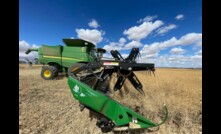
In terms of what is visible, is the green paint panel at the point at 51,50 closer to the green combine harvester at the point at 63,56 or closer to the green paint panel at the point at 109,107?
the green combine harvester at the point at 63,56

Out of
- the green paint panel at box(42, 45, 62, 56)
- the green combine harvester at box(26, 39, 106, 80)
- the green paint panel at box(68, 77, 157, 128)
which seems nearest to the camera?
the green paint panel at box(68, 77, 157, 128)

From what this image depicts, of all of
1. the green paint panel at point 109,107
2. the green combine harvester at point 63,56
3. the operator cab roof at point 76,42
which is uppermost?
the operator cab roof at point 76,42

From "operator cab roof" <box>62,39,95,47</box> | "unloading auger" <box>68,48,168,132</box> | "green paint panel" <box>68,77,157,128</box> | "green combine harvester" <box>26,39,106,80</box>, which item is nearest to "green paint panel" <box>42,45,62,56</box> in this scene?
"green combine harvester" <box>26,39,106,80</box>

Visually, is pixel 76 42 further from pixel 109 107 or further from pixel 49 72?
pixel 109 107

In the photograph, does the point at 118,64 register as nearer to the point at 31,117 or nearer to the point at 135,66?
the point at 135,66

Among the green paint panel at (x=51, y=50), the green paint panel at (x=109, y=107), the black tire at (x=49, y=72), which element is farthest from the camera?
the green paint panel at (x=51, y=50)

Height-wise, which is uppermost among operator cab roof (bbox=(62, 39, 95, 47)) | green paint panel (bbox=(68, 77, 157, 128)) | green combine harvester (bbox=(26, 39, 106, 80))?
operator cab roof (bbox=(62, 39, 95, 47))

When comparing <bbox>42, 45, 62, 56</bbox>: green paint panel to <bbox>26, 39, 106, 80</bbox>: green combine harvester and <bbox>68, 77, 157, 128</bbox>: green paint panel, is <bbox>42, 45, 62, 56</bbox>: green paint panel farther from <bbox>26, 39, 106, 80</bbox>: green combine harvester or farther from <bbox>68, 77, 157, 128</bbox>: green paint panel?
<bbox>68, 77, 157, 128</bbox>: green paint panel

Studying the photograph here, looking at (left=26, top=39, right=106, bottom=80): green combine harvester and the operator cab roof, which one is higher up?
the operator cab roof

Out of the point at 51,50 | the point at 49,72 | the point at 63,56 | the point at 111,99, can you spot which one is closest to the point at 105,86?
the point at 111,99

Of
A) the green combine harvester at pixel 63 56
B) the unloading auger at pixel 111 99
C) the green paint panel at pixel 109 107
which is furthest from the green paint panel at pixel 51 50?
the green paint panel at pixel 109 107

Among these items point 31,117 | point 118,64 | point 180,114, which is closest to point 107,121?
point 118,64

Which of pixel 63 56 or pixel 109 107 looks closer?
pixel 109 107
